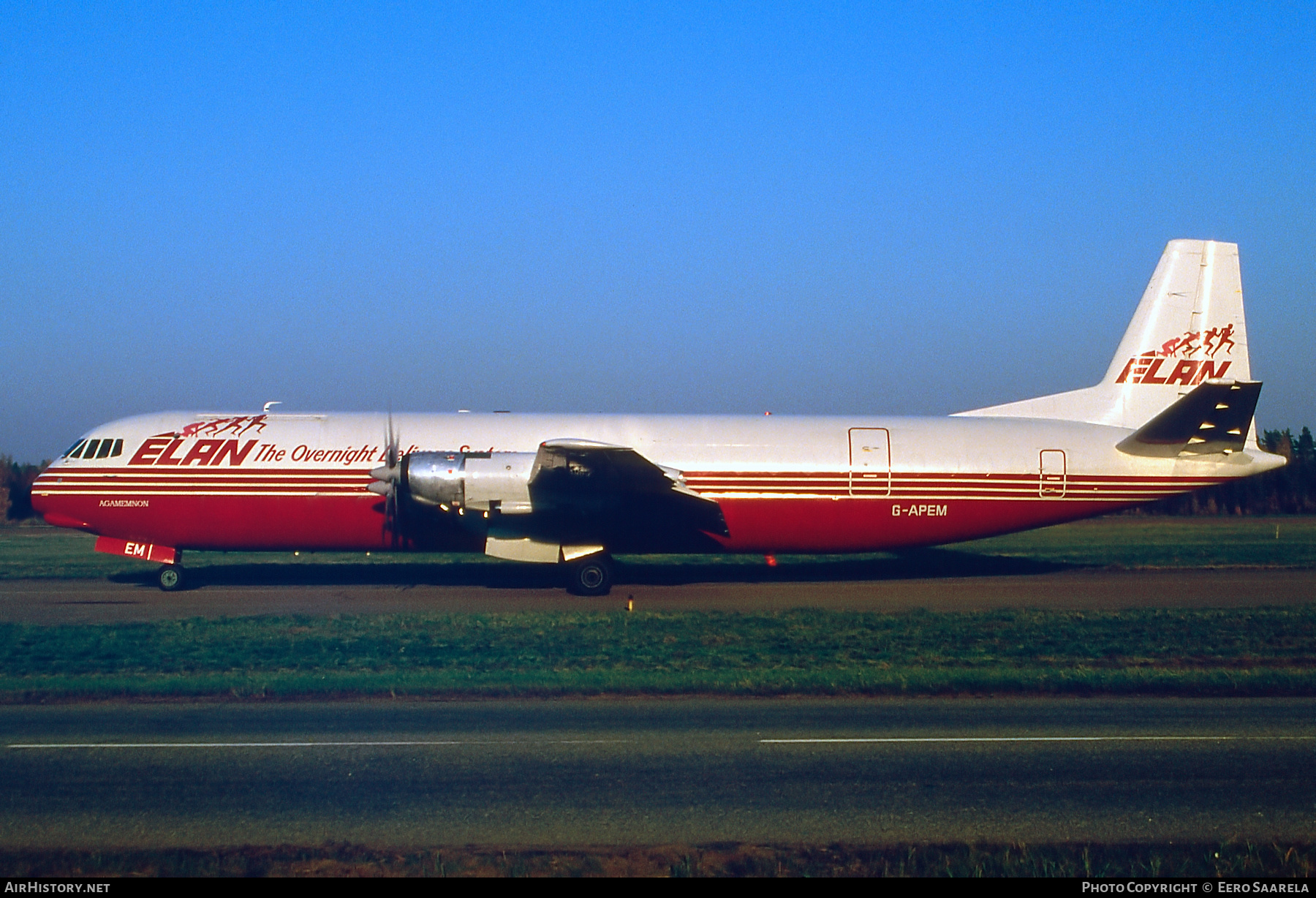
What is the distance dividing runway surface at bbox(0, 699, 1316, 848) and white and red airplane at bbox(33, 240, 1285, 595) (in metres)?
10.6

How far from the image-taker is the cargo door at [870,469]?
21.7 m

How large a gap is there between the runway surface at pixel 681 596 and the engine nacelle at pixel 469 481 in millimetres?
1884

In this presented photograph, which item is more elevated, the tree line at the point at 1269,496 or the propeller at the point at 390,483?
the propeller at the point at 390,483

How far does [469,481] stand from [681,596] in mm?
4907

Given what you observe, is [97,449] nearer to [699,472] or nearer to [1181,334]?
Answer: [699,472]

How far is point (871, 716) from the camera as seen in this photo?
9977 mm

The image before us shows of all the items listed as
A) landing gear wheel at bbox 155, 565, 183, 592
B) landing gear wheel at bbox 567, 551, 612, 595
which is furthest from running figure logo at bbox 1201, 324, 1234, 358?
landing gear wheel at bbox 155, 565, 183, 592

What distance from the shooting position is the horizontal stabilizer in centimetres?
2039

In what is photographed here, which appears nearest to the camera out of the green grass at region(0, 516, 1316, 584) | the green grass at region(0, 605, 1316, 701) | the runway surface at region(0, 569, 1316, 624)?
the green grass at region(0, 605, 1316, 701)

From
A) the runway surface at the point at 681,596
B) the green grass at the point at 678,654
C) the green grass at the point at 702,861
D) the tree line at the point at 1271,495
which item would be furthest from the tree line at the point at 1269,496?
the green grass at the point at 702,861

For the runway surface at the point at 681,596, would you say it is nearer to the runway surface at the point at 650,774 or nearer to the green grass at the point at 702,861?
the runway surface at the point at 650,774

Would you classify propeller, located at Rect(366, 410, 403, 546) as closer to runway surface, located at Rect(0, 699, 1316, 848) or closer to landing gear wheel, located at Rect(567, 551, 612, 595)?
landing gear wheel, located at Rect(567, 551, 612, 595)

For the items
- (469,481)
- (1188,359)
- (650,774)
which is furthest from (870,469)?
(650,774)
